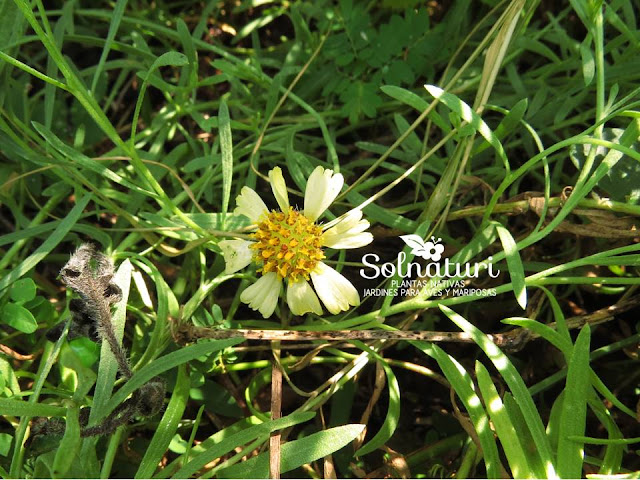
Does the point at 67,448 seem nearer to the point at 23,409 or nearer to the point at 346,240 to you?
the point at 23,409

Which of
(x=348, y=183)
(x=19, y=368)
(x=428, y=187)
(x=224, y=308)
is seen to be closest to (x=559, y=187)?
(x=428, y=187)

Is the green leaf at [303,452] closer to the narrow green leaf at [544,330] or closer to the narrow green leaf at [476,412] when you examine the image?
the narrow green leaf at [476,412]

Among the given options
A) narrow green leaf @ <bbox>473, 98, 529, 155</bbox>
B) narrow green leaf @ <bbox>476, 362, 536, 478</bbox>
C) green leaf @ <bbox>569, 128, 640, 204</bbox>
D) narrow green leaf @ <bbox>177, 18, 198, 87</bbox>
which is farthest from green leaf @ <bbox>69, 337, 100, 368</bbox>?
green leaf @ <bbox>569, 128, 640, 204</bbox>

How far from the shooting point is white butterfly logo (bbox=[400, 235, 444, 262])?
1023mm

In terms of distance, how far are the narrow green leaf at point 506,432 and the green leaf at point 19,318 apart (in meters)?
0.66

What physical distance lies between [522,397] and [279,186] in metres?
0.45

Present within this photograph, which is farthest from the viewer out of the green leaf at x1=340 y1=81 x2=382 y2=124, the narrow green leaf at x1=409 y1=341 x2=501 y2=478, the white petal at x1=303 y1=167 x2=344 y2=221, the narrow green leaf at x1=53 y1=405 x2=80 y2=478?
the green leaf at x1=340 y1=81 x2=382 y2=124

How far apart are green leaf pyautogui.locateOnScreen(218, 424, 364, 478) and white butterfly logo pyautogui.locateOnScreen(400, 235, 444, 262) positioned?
11.8 inches

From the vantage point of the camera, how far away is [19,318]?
0.99 m

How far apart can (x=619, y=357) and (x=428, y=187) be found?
0.47 metres

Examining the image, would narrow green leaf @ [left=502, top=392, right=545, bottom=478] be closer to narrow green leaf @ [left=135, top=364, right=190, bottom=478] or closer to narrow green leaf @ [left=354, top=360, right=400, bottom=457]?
narrow green leaf @ [left=354, top=360, right=400, bottom=457]

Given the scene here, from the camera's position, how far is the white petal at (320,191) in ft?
3.17

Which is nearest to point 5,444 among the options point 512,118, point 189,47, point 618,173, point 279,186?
point 279,186

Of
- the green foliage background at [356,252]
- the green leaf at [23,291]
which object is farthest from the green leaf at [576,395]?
the green leaf at [23,291]
